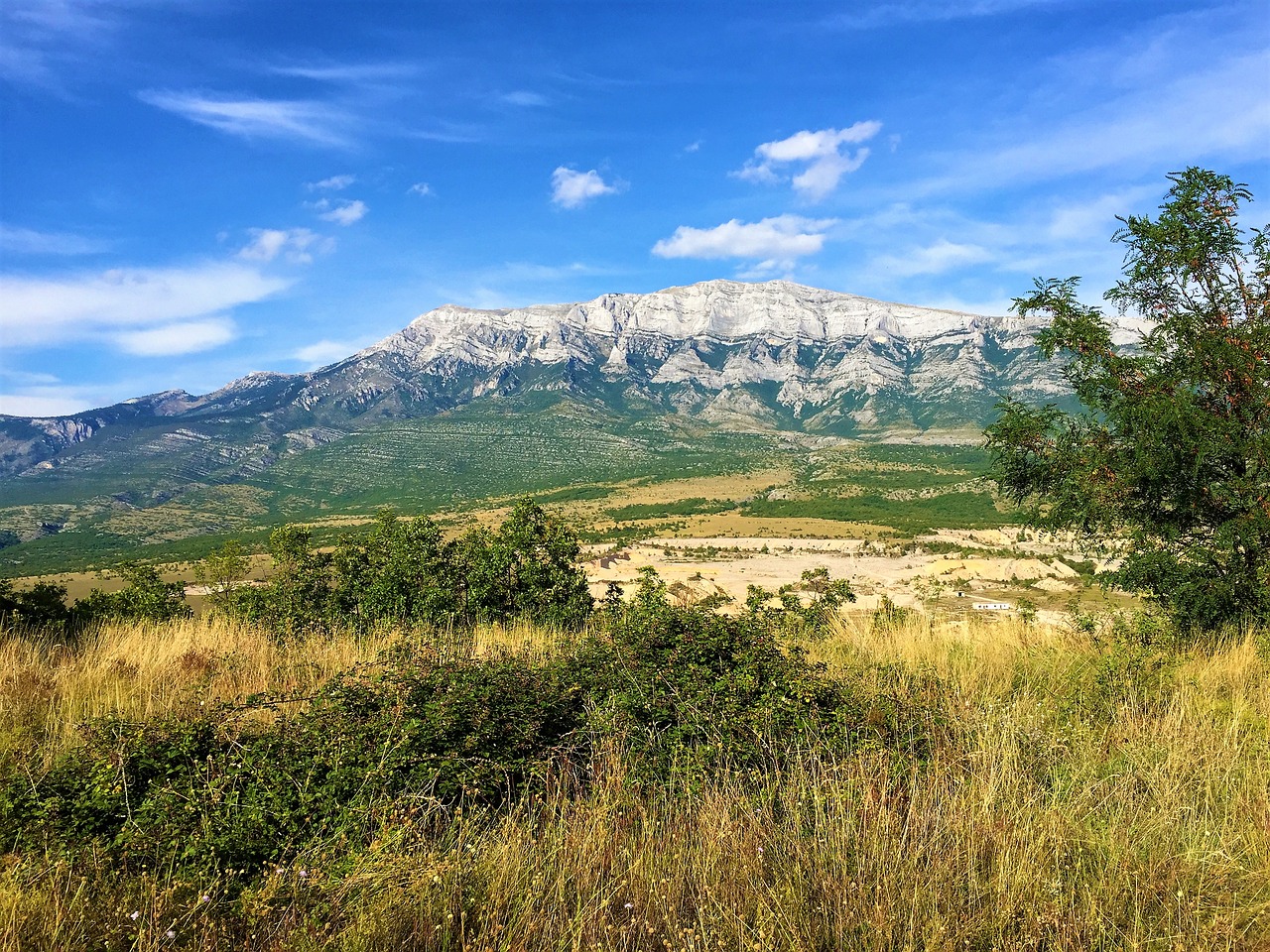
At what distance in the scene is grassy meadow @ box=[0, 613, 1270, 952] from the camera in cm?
307

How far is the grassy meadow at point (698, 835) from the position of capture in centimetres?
307

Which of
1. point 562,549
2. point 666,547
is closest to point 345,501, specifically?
point 666,547

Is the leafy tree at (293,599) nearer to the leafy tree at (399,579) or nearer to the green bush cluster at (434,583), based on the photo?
the green bush cluster at (434,583)

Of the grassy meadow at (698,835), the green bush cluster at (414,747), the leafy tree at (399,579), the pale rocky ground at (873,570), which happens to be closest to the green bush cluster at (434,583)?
the leafy tree at (399,579)

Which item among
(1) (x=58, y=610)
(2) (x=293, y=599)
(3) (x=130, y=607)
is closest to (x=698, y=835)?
(2) (x=293, y=599)

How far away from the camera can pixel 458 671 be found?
567cm

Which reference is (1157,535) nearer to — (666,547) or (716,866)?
(716,866)

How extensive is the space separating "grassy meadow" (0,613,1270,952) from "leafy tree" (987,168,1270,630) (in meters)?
4.21

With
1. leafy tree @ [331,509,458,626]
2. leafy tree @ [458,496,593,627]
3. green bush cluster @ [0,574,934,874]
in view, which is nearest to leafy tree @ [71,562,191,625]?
leafy tree @ [331,509,458,626]

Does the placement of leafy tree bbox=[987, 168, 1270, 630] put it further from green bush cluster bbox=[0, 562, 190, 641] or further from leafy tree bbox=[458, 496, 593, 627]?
green bush cluster bbox=[0, 562, 190, 641]

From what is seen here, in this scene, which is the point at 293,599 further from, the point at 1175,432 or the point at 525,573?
the point at 1175,432

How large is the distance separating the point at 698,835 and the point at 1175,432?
953cm

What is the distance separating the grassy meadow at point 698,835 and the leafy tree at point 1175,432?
4.21 meters

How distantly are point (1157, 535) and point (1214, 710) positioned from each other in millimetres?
5332
